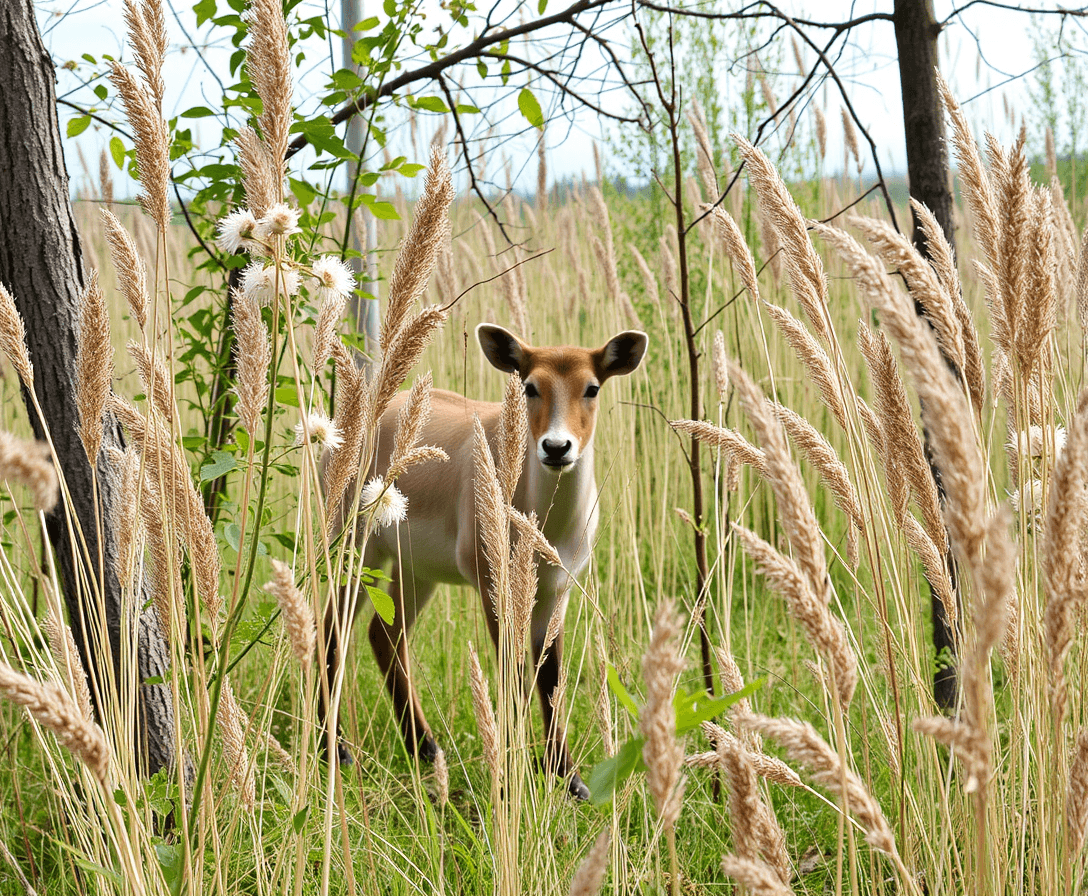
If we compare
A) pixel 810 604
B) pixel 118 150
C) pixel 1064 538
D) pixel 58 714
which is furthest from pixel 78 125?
pixel 1064 538

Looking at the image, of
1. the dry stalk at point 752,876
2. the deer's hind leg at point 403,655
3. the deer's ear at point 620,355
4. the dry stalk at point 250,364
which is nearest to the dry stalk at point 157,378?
the dry stalk at point 250,364

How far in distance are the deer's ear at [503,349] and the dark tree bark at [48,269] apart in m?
1.30

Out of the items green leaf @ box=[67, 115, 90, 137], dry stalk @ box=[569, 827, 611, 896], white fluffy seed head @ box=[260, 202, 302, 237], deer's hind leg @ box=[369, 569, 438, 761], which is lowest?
deer's hind leg @ box=[369, 569, 438, 761]

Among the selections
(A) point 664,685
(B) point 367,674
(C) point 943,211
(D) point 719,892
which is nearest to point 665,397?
(B) point 367,674

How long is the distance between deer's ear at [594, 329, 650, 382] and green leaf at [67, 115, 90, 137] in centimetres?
159

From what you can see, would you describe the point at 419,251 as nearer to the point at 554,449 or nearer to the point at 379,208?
the point at 379,208

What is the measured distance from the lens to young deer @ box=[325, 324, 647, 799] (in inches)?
109

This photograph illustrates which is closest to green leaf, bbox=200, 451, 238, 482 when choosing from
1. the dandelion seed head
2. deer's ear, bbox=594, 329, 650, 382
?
the dandelion seed head

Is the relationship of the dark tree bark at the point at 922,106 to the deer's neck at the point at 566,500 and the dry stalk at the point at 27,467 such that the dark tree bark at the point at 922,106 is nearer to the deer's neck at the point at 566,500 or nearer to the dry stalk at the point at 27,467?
the deer's neck at the point at 566,500

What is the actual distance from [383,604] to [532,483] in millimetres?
1507

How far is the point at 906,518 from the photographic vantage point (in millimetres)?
1196

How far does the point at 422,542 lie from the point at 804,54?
2563mm

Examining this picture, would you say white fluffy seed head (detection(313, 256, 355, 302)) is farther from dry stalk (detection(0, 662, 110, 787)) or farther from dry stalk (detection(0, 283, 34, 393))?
dry stalk (detection(0, 662, 110, 787))

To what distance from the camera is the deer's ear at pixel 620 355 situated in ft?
9.69
